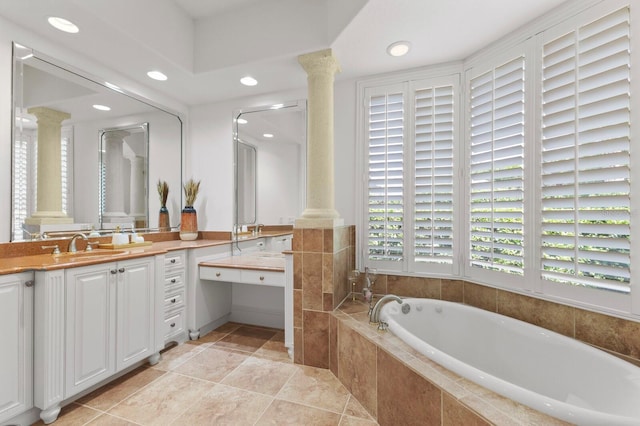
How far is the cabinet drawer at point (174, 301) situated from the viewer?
240cm

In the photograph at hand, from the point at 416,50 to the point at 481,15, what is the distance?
1.53 ft

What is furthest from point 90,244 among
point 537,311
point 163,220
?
point 537,311

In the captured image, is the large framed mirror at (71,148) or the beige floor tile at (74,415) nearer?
the beige floor tile at (74,415)

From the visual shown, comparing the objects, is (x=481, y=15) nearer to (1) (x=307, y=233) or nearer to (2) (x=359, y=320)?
(1) (x=307, y=233)

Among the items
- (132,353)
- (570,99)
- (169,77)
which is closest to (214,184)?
(169,77)

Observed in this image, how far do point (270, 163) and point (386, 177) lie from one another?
119 centimetres

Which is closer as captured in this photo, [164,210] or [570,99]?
[570,99]

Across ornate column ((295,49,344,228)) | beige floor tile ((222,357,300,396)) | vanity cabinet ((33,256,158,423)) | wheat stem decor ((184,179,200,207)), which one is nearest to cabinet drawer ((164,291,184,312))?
vanity cabinet ((33,256,158,423))

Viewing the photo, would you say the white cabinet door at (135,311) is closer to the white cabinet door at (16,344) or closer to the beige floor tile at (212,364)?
the beige floor tile at (212,364)

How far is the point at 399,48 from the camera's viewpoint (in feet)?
7.06

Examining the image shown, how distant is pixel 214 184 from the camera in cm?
321

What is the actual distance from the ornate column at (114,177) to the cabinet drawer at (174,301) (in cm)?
87

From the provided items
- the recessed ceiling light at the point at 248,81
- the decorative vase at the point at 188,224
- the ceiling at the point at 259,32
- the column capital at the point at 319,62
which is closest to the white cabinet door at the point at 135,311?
the decorative vase at the point at 188,224

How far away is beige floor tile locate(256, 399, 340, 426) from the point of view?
1597 millimetres
